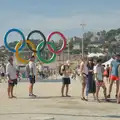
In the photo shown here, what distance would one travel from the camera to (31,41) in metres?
28.7

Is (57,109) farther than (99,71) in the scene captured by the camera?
No

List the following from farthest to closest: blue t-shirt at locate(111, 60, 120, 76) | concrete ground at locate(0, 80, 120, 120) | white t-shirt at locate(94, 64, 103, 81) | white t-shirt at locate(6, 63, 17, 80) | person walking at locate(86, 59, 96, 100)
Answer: white t-shirt at locate(6, 63, 17, 80), blue t-shirt at locate(111, 60, 120, 76), person walking at locate(86, 59, 96, 100), white t-shirt at locate(94, 64, 103, 81), concrete ground at locate(0, 80, 120, 120)

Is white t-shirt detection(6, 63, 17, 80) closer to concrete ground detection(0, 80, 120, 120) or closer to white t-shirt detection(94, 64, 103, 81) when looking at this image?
concrete ground detection(0, 80, 120, 120)

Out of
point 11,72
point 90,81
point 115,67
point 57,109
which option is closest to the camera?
point 57,109

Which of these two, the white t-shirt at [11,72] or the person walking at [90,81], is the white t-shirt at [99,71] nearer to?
the person walking at [90,81]

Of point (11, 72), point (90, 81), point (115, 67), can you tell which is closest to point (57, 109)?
point (90, 81)

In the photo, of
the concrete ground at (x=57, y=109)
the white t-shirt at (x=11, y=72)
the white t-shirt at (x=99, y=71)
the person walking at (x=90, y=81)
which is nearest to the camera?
the concrete ground at (x=57, y=109)

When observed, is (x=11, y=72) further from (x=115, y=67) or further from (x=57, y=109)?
(x=57, y=109)

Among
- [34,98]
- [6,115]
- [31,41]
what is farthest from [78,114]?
[31,41]

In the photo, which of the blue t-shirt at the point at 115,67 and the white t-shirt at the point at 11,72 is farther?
the white t-shirt at the point at 11,72

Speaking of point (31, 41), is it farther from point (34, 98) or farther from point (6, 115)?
point (6, 115)

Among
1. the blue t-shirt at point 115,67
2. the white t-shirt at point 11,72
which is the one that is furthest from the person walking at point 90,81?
the white t-shirt at point 11,72

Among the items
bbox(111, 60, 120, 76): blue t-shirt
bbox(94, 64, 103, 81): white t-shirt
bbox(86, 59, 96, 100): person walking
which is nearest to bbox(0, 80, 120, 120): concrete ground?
bbox(86, 59, 96, 100): person walking

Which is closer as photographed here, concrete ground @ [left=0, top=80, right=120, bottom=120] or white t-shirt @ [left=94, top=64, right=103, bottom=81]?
concrete ground @ [left=0, top=80, right=120, bottom=120]
